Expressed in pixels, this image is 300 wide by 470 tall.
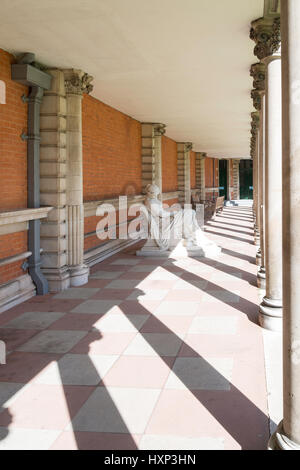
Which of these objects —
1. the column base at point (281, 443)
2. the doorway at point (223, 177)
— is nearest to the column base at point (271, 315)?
the column base at point (281, 443)

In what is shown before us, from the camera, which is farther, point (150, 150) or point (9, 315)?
point (150, 150)

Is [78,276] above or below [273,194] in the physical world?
below

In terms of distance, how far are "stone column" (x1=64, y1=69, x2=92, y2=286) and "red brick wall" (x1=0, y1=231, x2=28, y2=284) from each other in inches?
35.9

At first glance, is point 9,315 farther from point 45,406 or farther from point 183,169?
point 183,169

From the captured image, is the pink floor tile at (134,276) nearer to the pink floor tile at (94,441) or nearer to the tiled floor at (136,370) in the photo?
the tiled floor at (136,370)

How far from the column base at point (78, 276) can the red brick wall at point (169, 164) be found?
35.5ft

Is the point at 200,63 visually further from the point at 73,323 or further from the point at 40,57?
the point at 73,323

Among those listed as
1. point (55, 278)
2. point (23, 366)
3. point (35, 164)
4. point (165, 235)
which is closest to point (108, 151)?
point (165, 235)

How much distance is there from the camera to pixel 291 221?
246 cm

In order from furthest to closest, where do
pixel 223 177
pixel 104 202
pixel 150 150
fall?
pixel 223 177, pixel 150 150, pixel 104 202

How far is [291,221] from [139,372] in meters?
2.13

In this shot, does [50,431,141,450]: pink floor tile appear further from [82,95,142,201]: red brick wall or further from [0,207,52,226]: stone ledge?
[82,95,142,201]: red brick wall

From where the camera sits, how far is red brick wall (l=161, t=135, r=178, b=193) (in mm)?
18141
